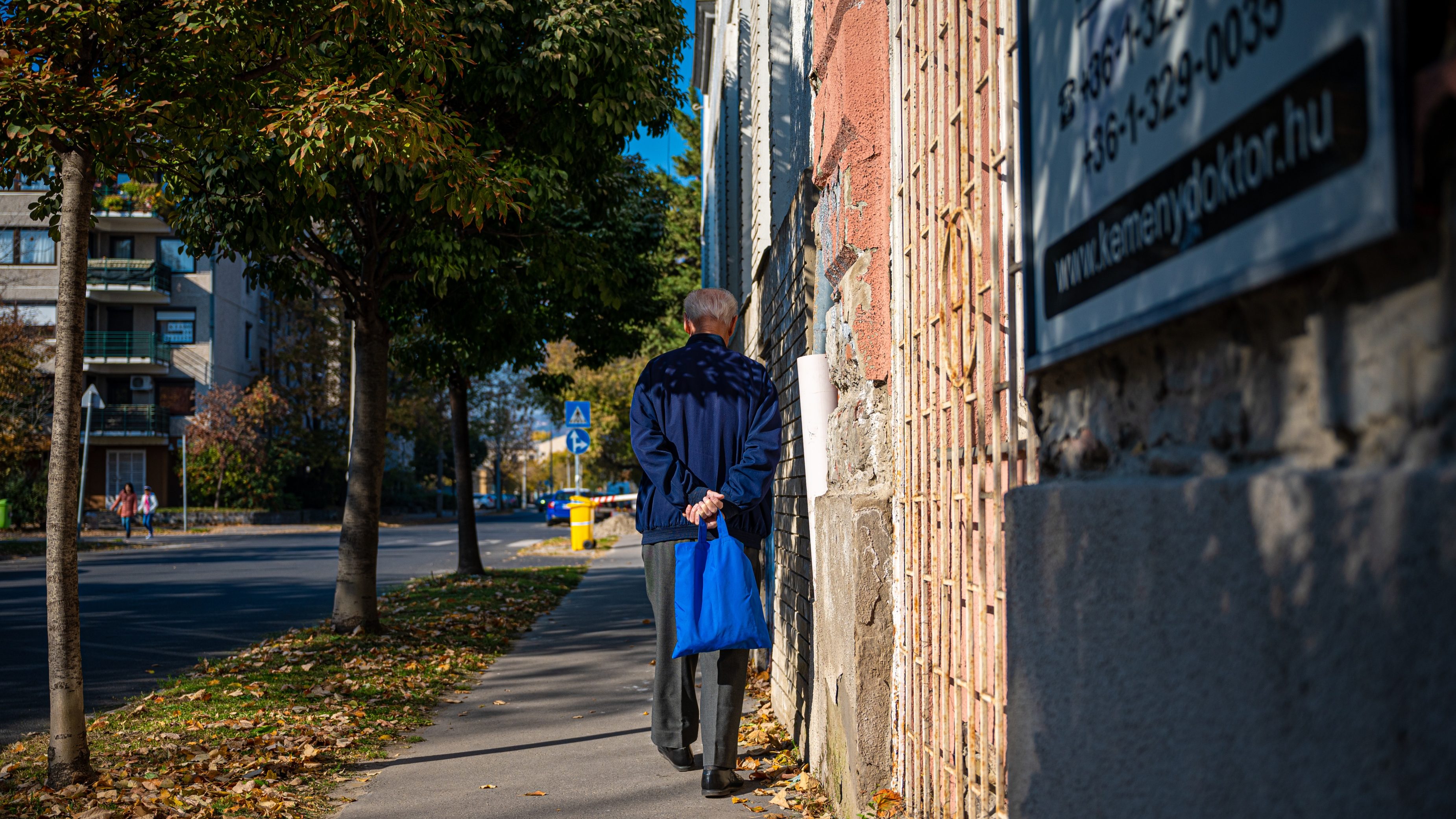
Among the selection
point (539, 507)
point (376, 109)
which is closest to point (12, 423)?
point (376, 109)

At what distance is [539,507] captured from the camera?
82625 mm

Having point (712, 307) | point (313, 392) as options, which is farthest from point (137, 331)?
point (712, 307)

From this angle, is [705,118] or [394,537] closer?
[705,118]

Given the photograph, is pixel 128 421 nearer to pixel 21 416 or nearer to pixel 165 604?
pixel 21 416

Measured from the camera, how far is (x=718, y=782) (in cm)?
468

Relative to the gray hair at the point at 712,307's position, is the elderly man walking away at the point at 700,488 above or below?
below

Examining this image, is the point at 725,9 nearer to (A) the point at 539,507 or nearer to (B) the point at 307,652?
(B) the point at 307,652

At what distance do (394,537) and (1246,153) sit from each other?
104ft

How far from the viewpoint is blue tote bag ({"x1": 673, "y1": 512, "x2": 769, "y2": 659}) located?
15.0ft

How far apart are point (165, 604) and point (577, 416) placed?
888 cm

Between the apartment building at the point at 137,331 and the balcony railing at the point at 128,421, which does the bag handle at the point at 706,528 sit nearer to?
the apartment building at the point at 137,331

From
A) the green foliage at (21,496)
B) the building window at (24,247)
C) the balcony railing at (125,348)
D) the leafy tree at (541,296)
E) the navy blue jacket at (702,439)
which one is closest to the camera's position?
the navy blue jacket at (702,439)

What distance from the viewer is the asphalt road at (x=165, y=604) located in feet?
26.9

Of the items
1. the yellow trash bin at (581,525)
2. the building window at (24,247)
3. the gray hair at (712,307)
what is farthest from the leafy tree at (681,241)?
the building window at (24,247)
